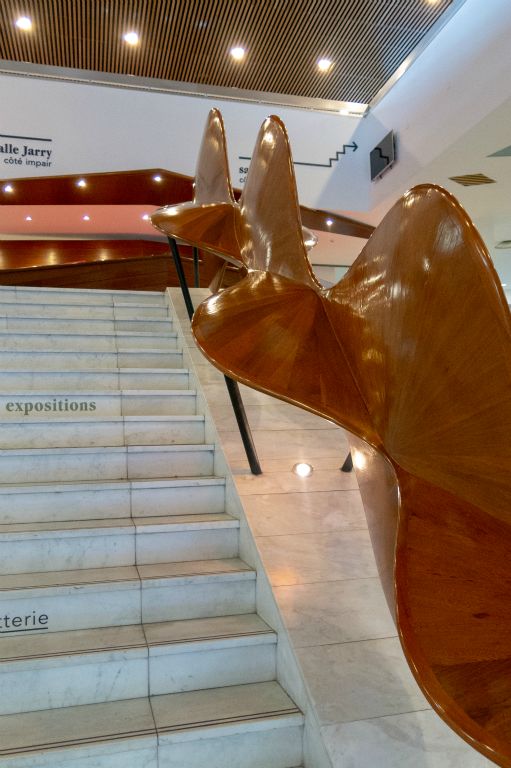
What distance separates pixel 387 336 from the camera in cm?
73

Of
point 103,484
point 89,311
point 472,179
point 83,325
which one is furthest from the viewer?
point 472,179

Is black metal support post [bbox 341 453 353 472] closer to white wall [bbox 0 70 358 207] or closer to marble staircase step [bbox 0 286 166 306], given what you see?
marble staircase step [bbox 0 286 166 306]

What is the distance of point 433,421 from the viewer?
0.65 meters

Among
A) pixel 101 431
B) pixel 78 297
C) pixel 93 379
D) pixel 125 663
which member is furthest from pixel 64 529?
pixel 78 297

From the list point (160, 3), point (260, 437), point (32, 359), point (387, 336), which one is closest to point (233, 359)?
point (387, 336)

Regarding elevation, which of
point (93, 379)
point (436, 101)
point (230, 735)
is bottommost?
point (230, 735)

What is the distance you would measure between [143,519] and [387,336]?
4.47 feet

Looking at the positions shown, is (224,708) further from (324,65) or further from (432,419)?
(324,65)

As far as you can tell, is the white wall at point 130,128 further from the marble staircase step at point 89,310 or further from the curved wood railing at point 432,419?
the curved wood railing at point 432,419

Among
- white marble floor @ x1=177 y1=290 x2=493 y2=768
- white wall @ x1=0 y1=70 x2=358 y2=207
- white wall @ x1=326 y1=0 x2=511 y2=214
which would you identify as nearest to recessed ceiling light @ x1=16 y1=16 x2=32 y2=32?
white wall @ x1=0 y1=70 x2=358 y2=207

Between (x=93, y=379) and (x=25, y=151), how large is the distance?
4648 mm

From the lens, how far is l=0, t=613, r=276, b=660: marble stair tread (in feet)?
4.51

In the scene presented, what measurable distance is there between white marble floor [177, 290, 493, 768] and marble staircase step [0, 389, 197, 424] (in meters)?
0.27

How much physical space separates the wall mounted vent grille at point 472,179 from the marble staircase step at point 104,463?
5.28m
